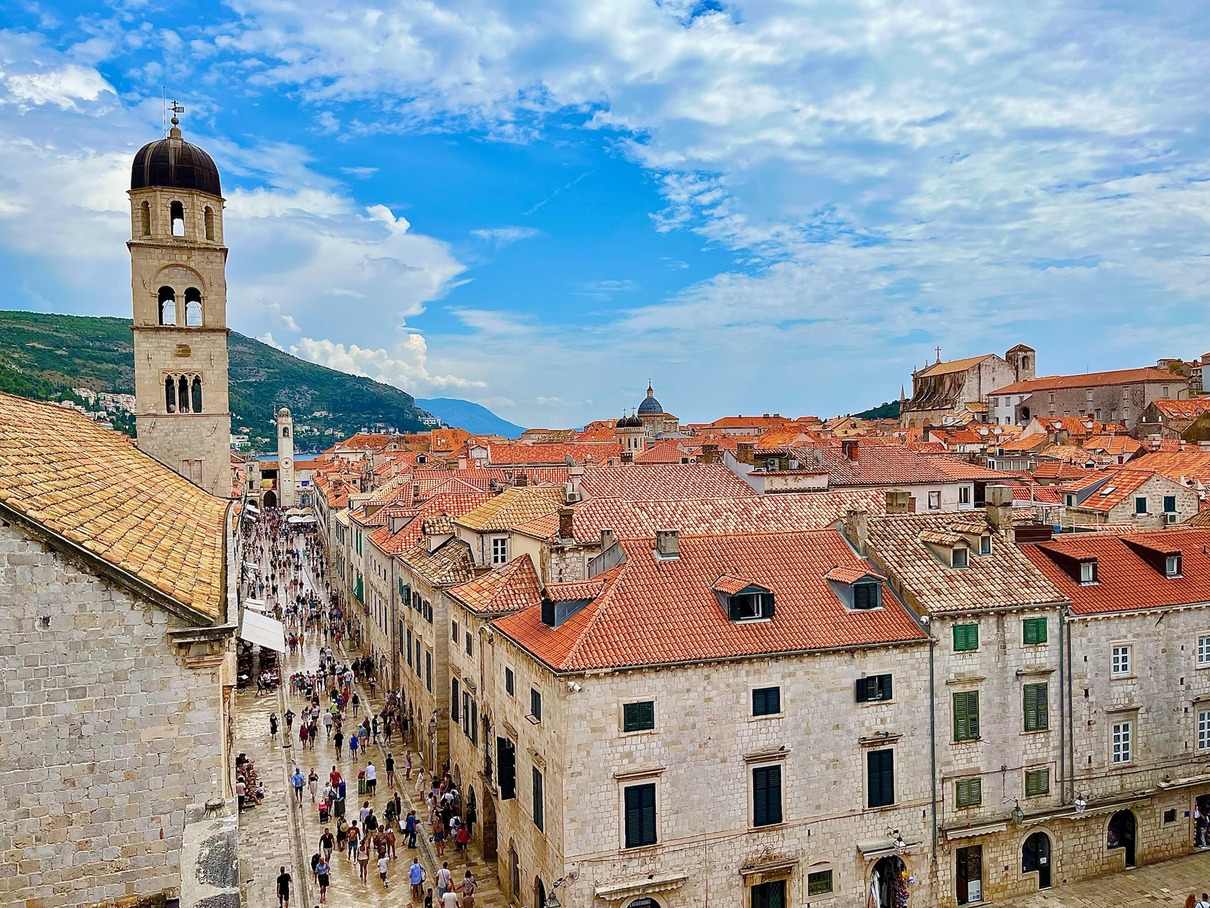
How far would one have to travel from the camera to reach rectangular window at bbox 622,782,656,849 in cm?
2145

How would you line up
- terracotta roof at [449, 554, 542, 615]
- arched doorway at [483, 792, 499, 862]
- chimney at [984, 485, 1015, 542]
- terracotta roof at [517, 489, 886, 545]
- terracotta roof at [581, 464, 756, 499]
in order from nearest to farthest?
arched doorway at [483, 792, 499, 862] → terracotta roof at [449, 554, 542, 615] → chimney at [984, 485, 1015, 542] → terracotta roof at [517, 489, 886, 545] → terracotta roof at [581, 464, 756, 499]

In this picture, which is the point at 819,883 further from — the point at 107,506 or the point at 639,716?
the point at 107,506

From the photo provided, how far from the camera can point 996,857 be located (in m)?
25.5

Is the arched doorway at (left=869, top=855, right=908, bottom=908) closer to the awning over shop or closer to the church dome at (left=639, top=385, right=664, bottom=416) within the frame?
the awning over shop

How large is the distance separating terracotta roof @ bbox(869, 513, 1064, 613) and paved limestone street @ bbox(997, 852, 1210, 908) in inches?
343

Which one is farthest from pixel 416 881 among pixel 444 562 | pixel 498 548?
pixel 444 562

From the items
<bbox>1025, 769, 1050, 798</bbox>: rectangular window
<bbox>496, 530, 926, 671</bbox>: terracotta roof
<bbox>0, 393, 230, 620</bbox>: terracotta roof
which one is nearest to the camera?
<bbox>0, 393, 230, 620</bbox>: terracotta roof

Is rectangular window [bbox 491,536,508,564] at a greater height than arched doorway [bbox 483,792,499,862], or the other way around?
rectangular window [bbox 491,536,508,564]

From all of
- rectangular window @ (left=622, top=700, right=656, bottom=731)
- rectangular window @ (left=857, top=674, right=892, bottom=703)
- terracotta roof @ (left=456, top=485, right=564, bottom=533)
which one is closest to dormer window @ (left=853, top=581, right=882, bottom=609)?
rectangular window @ (left=857, top=674, right=892, bottom=703)

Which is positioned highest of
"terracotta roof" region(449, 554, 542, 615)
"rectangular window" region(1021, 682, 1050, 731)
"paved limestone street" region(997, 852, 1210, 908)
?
"terracotta roof" region(449, 554, 542, 615)

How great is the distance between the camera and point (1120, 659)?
2702cm

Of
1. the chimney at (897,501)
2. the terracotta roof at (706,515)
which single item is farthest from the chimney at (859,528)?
the chimney at (897,501)

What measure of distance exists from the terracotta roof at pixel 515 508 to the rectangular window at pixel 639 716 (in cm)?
1307

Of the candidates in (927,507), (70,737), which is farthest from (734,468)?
(70,737)
